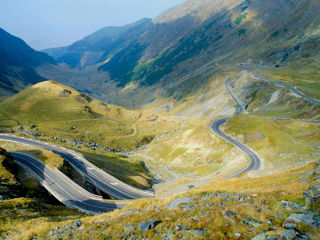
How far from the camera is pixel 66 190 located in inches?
2440

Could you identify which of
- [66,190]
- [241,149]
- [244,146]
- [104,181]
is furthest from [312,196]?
[244,146]

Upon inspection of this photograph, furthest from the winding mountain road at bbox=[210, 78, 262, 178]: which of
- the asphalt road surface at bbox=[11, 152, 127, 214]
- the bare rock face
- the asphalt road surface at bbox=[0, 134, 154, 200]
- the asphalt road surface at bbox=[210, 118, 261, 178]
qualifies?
the bare rock face

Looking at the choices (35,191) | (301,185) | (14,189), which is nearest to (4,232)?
(14,189)

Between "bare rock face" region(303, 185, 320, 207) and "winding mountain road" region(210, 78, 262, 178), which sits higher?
"bare rock face" region(303, 185, 320, 207)

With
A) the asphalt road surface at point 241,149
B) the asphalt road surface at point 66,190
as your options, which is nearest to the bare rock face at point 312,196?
the asphalt road surface at point 66,190

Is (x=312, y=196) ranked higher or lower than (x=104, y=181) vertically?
higher

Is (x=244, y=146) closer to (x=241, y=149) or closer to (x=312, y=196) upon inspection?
(x=241, y=149)

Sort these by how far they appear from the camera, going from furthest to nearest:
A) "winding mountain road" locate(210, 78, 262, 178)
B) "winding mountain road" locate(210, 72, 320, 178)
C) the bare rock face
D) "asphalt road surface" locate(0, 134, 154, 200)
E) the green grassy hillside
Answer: the green grassy hillside, "winding mountain road" locate(210, 72, 320, 178), "winding mountain road" locate(210, 78, 262, 178), "asphalt road surface" locate(0, 134, 154, 200), the bare rock face

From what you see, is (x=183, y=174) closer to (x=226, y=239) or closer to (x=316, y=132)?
(x=316, y=132)

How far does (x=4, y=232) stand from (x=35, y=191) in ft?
95.2

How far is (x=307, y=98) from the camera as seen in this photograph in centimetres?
13112

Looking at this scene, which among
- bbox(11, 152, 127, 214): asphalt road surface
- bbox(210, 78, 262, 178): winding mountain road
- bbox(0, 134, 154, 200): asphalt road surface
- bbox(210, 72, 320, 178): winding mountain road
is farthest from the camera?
bbox(210, 72, 320, 178): winding mountain road

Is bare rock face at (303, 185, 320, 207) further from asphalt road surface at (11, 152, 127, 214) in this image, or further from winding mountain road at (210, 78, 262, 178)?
winding mountain road at (210, 78, 262, 178)

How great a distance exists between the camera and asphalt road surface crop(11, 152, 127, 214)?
5553 cm
